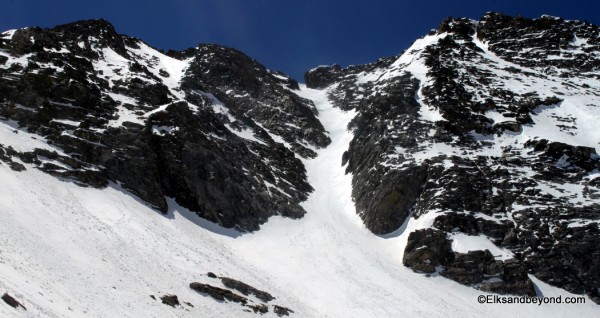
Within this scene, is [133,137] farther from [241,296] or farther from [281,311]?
[281,311]

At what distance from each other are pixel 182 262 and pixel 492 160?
109 feet

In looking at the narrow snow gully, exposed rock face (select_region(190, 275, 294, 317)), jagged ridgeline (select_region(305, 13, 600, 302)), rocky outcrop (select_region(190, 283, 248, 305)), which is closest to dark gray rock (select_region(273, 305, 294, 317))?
exposed rock face (select_region(190, 275, 294, 317))

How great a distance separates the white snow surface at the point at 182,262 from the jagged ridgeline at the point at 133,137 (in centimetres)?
194

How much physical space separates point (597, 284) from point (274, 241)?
25.4m

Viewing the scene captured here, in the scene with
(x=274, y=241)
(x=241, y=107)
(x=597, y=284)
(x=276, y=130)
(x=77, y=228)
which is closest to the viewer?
(x=77, y=228)

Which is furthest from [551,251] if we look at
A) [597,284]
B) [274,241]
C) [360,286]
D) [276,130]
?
[276,130]

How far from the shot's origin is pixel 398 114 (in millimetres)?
59125

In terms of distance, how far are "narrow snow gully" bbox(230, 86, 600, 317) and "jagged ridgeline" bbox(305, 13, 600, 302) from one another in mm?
1724

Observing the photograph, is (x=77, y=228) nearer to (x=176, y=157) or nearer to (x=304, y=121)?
(x=176, y=157)

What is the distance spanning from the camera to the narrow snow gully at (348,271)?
32.8m

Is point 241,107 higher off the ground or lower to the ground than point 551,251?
higher

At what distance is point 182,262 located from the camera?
29953mm

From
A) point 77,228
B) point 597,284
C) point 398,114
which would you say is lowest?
point 77,228

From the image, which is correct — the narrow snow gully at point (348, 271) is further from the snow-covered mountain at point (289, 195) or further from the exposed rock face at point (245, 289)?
the exposed rock face at point (245, 289)
